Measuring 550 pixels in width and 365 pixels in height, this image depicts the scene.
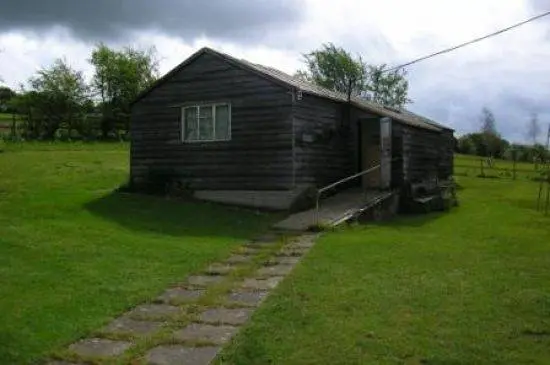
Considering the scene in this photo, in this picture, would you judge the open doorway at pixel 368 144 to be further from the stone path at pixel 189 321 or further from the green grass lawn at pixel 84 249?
the stone path at pixel 189 321

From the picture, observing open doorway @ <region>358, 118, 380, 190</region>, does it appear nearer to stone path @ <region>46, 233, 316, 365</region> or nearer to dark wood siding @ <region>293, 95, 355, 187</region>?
dark wood siding @ <region>293, 95, 355, 187</region>

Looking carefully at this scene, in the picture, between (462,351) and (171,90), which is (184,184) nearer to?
(171,90)

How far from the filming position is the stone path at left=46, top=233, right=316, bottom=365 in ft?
23.4

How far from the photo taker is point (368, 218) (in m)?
20.7

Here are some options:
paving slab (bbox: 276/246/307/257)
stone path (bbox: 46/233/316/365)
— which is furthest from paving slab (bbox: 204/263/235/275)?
paving slab (bbox: 276/246/307/257)

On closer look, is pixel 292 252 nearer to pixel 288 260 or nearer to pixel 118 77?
pixel 288 260

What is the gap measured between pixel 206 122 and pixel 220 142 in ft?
3.25

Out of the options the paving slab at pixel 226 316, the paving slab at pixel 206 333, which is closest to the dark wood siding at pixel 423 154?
the paving slab at pixel 226 316

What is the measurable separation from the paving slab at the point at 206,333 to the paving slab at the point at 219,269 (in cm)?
343

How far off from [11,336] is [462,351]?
5133mm

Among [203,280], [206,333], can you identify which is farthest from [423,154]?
[206,333]

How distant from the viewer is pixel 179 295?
32.9 ft

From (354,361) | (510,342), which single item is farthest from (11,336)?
(510,342)

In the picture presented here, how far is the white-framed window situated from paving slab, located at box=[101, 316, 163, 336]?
1402cm
